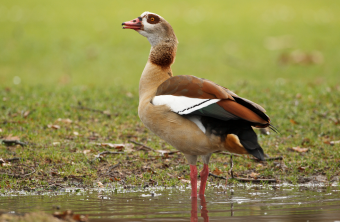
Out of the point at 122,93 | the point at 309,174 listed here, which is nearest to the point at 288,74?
the point at 122,93

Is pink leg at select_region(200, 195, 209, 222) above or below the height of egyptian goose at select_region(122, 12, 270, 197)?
below

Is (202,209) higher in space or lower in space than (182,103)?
lower

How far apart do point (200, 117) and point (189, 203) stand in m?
0.91

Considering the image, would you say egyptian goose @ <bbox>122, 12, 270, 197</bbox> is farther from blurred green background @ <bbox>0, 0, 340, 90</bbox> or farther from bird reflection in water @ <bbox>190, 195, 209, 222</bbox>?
blurred green background @ <bbox>0, 0, 340, 90</bbox>

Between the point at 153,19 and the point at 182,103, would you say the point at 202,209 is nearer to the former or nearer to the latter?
the point at 182,103

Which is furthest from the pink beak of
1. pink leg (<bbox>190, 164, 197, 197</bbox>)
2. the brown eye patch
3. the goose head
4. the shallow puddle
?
the shallow puddle

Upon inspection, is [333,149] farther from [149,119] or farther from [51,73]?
[51,73]

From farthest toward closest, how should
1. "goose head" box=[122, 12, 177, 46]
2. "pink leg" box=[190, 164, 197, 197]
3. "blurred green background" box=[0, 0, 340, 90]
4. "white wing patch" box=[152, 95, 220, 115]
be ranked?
"blurred green background" box=[0, 0, 340, 90] → "goose head" box=[122, 12, 177, 46] → "pink leg" box=[190, 164, 197, 197] → "white wing patch" box=[152, 95, 220, 115]

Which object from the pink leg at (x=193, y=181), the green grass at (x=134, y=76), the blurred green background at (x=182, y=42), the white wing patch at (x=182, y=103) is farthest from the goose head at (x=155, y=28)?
the blurred green background at (x=182, y=42)

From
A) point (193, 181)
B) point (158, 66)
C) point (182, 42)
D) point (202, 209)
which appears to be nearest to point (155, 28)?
point (158, 66)

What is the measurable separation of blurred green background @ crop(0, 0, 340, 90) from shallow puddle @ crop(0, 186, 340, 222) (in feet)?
18.3

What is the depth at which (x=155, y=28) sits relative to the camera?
5.86m

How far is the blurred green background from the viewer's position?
15.6m

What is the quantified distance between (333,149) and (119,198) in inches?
138
